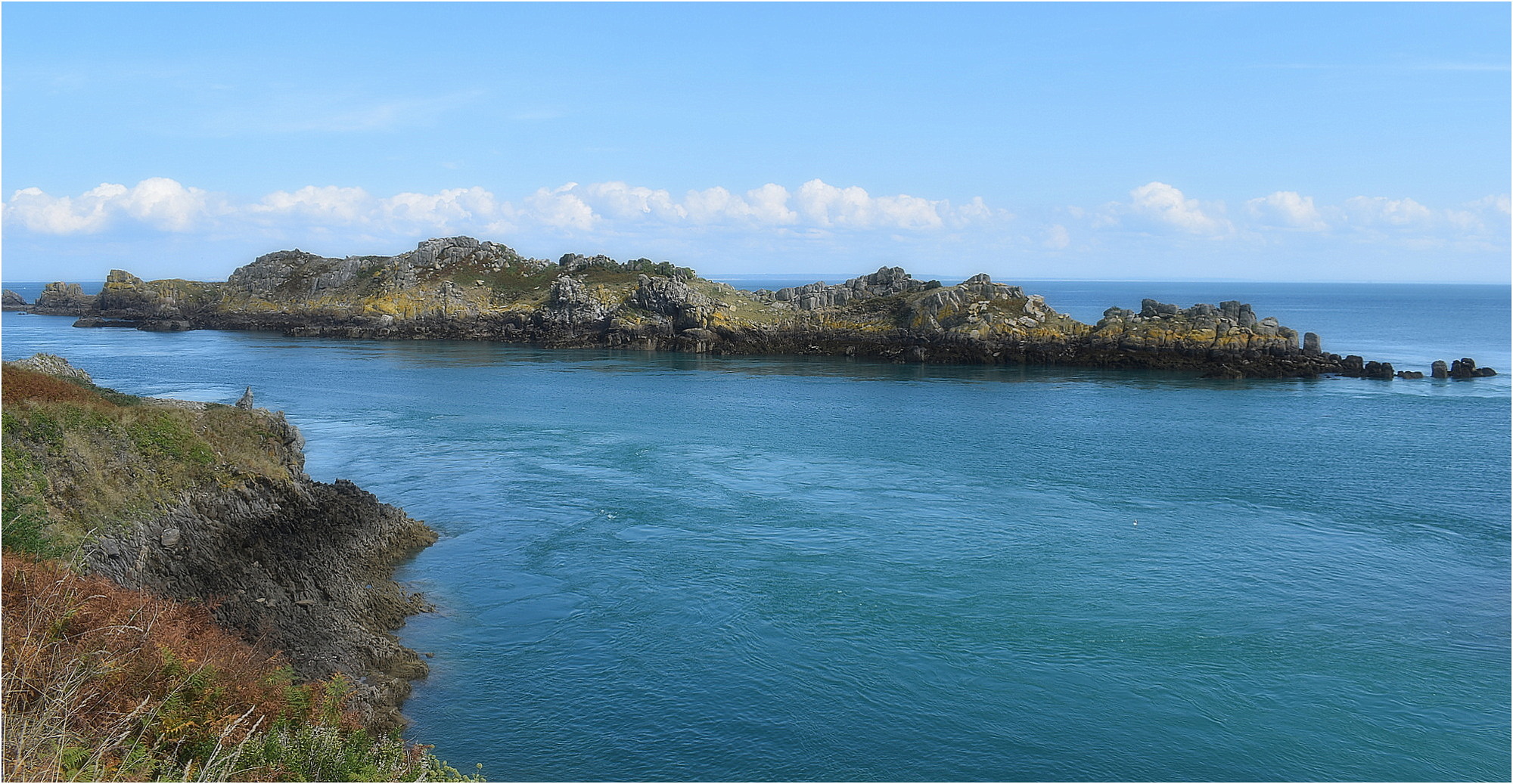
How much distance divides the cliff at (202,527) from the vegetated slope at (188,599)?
0.05 meters

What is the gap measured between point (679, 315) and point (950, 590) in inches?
3032

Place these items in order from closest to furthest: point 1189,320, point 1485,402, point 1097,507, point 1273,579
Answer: point 1273,579, point 1097,507, point 1485,402, point 1189,320

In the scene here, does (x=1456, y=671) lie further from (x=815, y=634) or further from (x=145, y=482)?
(x=145, y=482)

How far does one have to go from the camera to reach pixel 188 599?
56.3 feet

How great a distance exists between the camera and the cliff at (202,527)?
17125 mm

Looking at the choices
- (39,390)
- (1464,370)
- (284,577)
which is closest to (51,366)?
(39,390)

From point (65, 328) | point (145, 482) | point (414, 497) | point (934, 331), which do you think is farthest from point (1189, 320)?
point (65, 328)

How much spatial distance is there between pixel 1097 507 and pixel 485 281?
102 metres

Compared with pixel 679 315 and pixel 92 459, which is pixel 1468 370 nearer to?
pixel 679 315

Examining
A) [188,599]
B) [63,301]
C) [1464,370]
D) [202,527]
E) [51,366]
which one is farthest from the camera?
[63,301]

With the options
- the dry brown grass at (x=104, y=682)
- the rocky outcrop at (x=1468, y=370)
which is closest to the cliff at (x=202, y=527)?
the dry brown grass at (x=104, y=682)

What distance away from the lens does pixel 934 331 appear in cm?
8838

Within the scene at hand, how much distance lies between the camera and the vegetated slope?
9109 mm

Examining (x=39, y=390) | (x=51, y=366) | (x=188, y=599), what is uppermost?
(x=51, y=366)
